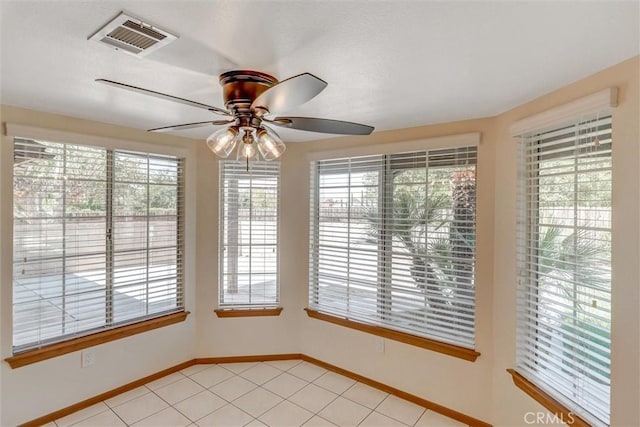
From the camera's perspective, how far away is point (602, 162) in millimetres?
1635

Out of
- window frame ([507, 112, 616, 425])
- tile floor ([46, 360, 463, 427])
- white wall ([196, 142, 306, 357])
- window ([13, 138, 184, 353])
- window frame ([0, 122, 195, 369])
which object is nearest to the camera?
window frame ([507, 112, 616, 425])

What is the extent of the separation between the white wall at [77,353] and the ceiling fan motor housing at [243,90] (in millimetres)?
1720

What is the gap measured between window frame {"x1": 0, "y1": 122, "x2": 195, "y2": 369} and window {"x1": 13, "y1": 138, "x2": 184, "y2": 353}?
4 cm

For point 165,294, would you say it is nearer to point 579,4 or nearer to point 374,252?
point 374,252

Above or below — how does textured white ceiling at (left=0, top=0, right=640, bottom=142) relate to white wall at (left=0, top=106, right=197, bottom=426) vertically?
above

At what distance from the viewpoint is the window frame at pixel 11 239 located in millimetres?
Result: 2209

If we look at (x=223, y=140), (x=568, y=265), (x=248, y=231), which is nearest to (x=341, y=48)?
(x=223, y=140)

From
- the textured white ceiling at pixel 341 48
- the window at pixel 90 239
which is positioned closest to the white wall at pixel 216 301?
the window at pixel 90 239

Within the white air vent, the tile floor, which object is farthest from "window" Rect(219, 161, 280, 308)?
the white air vent

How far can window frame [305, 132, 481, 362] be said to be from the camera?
2.48m

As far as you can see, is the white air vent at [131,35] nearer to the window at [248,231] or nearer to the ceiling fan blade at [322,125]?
the ceiling fan blade at [322,125]

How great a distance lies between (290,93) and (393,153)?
1.81m

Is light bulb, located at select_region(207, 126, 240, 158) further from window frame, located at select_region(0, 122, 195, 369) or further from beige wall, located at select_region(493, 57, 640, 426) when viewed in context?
beige wall, located at select_region(493, 57, 640, 426)

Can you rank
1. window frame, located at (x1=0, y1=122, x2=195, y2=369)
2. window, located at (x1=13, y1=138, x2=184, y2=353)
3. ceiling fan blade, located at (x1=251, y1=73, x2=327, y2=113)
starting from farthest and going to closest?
1. window, located at (x1=13, y1=138, x2=184, y2=353)
2. window frame, located at (x1=0, y1=122, x2=195, y2=369)
3. ceiling fan blade, located at (x1=251, y1=73, x2=327, y2=113)
